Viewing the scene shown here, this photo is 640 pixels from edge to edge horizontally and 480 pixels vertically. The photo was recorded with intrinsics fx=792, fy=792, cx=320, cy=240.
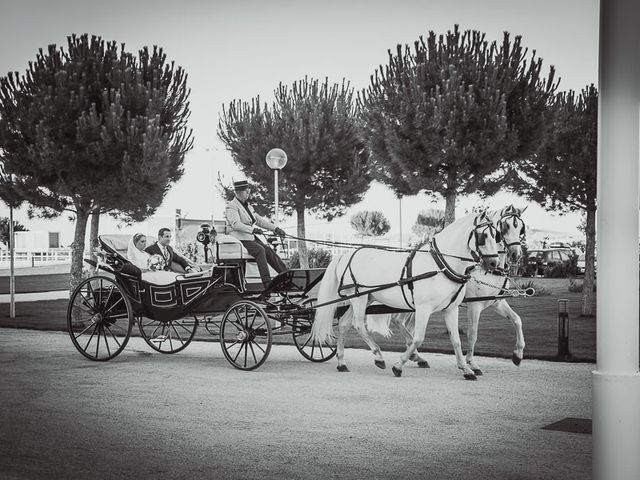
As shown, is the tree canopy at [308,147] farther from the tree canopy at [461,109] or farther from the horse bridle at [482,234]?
the horse bridle at [482,234]

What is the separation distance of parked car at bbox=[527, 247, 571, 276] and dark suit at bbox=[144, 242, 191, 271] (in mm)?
28576

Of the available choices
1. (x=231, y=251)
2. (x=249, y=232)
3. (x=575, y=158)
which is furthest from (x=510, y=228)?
(x=575, y=158)

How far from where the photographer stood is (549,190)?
61.6ft

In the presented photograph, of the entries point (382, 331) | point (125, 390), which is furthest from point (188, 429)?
point (382, 331)

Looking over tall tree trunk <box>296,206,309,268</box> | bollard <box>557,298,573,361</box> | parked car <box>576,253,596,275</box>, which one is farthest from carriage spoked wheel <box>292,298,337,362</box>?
parked car <box>576,253,596,275</box>

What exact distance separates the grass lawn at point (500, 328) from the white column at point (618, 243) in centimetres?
809

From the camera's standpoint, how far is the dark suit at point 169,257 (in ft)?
42.4

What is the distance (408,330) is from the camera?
11.9m

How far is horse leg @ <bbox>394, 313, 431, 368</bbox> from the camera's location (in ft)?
36.9

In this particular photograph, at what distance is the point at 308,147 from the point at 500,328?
18.5 meters

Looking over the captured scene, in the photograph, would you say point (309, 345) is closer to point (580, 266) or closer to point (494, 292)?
point (494, 292)

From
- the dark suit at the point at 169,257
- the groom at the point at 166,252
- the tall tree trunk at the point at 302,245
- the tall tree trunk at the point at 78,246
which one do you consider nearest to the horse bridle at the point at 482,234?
the groom at the point at 166,252

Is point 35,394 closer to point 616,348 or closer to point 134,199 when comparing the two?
point 616,348

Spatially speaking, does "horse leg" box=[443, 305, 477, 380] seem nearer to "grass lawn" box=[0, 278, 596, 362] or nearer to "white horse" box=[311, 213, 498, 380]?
"white horse" box=[311, 213, 498, 380]
